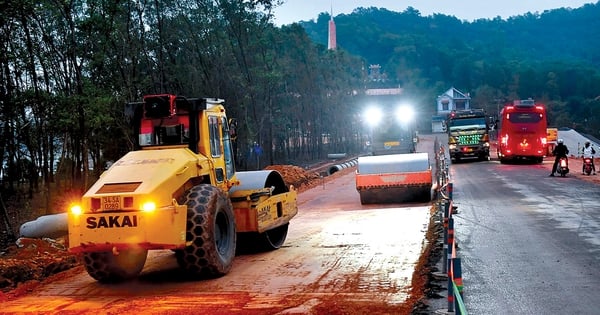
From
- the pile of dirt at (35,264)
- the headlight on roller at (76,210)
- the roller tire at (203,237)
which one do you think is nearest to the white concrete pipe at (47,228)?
the pile of dirt at (35,264)

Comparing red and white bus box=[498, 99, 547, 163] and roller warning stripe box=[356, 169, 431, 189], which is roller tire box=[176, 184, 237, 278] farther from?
red and white bus box=[498, 99, 547, 163]

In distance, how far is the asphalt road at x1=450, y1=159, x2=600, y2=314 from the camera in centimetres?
887

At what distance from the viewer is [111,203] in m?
9.71

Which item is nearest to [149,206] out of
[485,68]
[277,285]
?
[277,285]

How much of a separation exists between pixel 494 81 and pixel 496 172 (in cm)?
9560

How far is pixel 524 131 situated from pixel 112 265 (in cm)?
3454

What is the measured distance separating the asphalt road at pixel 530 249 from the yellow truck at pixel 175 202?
3869mm

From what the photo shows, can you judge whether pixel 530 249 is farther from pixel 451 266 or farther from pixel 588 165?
pixel 588 165

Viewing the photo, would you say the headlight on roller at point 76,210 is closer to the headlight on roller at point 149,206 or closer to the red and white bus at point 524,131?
the headlight on roller at point 149,206

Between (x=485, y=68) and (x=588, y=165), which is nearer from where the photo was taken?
(x=588, y=165)

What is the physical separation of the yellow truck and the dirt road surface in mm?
441

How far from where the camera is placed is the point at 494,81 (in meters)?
125

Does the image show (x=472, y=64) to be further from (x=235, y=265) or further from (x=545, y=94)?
(x=235, y=265)

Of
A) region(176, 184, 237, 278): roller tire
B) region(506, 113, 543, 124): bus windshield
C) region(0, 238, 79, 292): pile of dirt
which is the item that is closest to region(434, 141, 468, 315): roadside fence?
region(176, 184, 237, 278): roller tire
